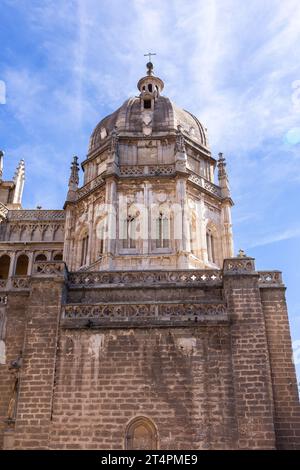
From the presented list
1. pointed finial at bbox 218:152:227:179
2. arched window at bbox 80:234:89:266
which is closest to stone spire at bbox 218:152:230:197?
pointed finial at bbox 218:152:227:179

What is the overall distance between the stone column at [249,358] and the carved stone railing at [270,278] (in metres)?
0.71

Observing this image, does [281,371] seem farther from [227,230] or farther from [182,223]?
[227,230]

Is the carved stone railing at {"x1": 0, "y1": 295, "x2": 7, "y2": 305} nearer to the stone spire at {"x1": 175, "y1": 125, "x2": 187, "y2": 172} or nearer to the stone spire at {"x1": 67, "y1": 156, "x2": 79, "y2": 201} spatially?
the stone spire at {"x1": 67, "y1": 156, "x2": 79, "y2": 201}

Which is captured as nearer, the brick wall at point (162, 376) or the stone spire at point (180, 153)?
the brick wall at point (162, 376)

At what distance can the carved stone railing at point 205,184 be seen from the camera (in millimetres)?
27719

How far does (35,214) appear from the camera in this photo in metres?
32.6

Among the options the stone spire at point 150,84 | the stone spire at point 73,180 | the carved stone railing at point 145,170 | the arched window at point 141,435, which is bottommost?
the arched window at point 141,435

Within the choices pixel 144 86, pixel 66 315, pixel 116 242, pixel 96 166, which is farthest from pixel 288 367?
pixel 144 86

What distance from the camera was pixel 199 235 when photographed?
26.4 m

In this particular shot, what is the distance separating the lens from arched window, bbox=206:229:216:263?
1055 inches

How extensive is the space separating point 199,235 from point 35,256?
1002 cm

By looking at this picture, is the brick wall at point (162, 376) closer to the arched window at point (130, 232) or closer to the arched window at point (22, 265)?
the arched window at point (130, 232)

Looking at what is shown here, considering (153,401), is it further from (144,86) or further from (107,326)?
(144,86)

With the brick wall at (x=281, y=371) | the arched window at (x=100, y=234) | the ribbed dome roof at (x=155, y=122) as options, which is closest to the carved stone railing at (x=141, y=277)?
the brick wall at (x=281, y=371)
